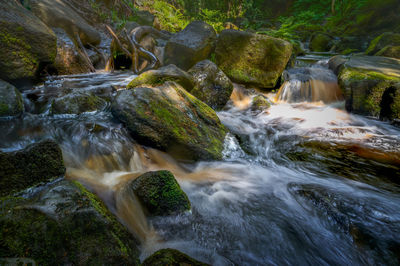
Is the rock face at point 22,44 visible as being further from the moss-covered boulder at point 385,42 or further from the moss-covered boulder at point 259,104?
the moss-covered boulder at point 385,42

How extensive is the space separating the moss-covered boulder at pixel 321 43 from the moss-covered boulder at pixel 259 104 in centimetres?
942

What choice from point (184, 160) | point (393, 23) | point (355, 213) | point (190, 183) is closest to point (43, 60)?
point (184, 160)

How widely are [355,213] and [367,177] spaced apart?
1116 mm

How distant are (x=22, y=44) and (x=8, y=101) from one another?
1538 mm

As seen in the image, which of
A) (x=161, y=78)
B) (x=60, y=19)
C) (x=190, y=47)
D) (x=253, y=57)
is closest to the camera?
(x=161, y=78)

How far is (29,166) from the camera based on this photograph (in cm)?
189

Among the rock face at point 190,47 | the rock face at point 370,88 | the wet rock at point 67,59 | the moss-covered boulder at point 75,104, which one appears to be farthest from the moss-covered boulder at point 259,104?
the wet rock at point 67,59

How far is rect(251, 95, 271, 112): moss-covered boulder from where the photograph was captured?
614 cm

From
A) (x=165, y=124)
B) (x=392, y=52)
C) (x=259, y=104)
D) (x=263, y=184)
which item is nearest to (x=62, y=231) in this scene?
(x=165, y=124)

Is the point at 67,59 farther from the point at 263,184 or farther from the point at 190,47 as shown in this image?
the point at 263,184

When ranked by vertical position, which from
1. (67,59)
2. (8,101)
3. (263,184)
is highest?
(67,59)

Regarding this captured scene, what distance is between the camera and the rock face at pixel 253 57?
669 cm

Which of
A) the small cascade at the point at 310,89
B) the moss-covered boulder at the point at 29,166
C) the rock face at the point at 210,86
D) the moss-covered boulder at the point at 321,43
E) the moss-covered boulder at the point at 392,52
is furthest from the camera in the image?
the moss-covered boulder at the point at 321,43

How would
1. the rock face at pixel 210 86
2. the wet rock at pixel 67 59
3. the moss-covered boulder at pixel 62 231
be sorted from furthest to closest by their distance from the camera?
the wet rock at pixel 67 59, the rock face at pixel 210 86, the moss-covered boulder at pixel 62 231
